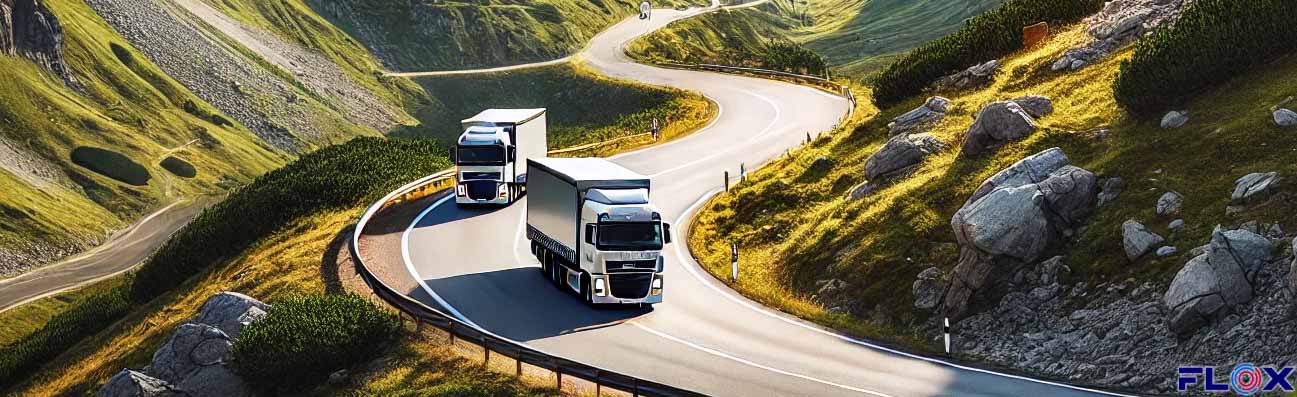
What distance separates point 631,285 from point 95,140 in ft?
342

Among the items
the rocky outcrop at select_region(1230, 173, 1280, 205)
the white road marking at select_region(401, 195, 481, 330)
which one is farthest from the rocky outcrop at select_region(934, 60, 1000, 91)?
the white road marking at select_region(401, 195, 481, 330)

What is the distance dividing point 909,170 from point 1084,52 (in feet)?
33.5

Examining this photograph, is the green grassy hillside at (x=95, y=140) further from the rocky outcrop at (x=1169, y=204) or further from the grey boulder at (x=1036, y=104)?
the rocky outcrop at (x=1169, y=204)

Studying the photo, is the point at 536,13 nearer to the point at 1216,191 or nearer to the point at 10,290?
the point at 10,290

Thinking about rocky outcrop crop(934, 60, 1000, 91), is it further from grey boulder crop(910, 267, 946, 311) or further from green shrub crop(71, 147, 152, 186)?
green shrub crop(71, 147, 152, 186)

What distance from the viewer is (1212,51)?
36.2 metres

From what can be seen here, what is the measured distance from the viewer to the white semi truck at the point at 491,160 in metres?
47.3

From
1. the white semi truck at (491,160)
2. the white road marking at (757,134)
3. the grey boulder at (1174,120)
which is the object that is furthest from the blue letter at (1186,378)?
the white road marking at (757,134)

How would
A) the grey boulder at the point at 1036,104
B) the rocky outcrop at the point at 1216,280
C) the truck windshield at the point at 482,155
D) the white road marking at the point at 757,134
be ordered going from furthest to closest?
the white road marking at the point at 757,134 < the truck windshield at the point at 482,155 < the grey boulder at the point at 1036,104 < the rocky outcrop at the point at 1216,280

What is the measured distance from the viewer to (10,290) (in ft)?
316

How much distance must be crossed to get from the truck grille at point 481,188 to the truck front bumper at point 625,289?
15.5 m


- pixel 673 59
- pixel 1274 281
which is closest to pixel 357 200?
pixel 1274 281

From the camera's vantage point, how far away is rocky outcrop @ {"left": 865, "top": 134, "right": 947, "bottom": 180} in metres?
41.9

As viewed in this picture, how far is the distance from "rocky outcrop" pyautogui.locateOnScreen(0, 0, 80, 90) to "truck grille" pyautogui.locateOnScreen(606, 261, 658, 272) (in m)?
116
